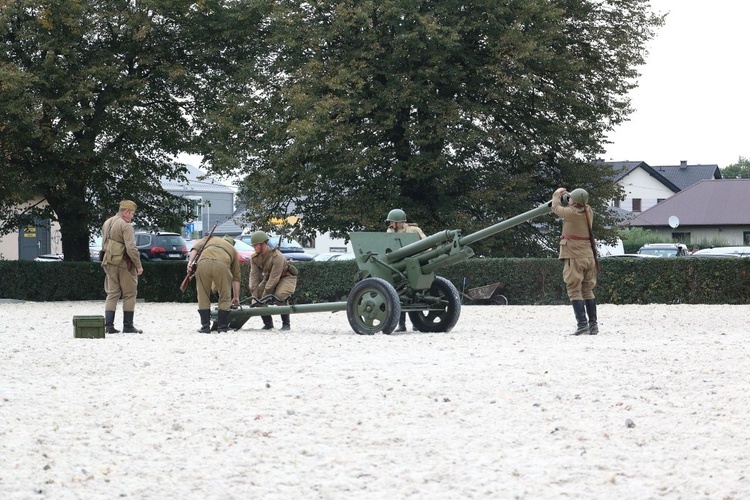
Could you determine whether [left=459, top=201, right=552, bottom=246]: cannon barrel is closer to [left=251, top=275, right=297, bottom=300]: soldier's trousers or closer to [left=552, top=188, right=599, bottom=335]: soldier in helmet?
[left=552, top=188, right=599, bottom=335]: soldier in helmet

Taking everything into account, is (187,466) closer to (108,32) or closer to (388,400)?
(388,400)

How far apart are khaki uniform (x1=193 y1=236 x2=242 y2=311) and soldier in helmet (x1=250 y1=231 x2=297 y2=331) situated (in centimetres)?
53

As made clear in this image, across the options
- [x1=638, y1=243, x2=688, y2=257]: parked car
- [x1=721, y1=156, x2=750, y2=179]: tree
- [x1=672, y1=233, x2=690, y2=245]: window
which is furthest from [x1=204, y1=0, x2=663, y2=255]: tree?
[x1=721, y1=156, x2=750, y2=179]: tree

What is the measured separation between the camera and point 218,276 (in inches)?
627

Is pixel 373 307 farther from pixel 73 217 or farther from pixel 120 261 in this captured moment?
pixel 73 217

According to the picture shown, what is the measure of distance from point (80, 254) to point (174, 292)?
4.76 meters

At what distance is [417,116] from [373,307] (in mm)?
14497

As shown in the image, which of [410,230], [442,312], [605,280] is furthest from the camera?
[605,280]

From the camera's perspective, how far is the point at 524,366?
35.4 ft

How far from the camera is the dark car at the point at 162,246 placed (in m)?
43.3

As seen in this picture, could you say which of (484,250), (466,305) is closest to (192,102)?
(484,250)

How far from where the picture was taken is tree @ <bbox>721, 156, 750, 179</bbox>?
146262mm

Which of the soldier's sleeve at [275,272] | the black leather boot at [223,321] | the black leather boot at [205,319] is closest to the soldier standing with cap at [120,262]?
the black leather boot at [205,319]

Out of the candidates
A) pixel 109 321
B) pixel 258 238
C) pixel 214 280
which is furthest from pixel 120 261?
pixel 258 238
